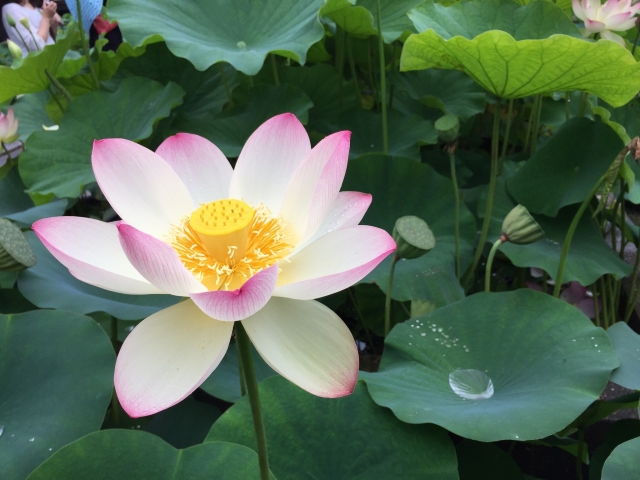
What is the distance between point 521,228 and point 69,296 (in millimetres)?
636

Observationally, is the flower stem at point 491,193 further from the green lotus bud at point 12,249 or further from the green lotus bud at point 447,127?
the green lotus bud at point 12,249

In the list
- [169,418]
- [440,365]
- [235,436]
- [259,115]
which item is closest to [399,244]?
[440,365]

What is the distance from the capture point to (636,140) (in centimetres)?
79

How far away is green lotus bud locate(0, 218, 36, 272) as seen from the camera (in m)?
0.63

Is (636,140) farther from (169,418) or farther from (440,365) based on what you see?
(169,418)

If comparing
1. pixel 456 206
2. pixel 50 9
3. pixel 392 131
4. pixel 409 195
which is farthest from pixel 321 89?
pixel 50 9

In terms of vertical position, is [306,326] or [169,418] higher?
[306,326]

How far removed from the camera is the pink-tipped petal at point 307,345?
395 mm

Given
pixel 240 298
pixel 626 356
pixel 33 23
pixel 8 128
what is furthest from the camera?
pixel 33 23

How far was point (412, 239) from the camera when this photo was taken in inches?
26.0

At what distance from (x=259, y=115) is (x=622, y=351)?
84cm

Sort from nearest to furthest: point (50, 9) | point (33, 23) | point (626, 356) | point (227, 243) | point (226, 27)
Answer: point (227, 243)
point (626, 356)
point (226, 27)
point (50, 9)
point (33, 23)

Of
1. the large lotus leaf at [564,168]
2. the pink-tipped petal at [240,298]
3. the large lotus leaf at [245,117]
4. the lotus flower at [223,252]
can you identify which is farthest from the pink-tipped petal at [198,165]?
the large lotus leaf at [564,168]

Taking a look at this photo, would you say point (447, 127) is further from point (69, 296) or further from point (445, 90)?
point (69, 296)
